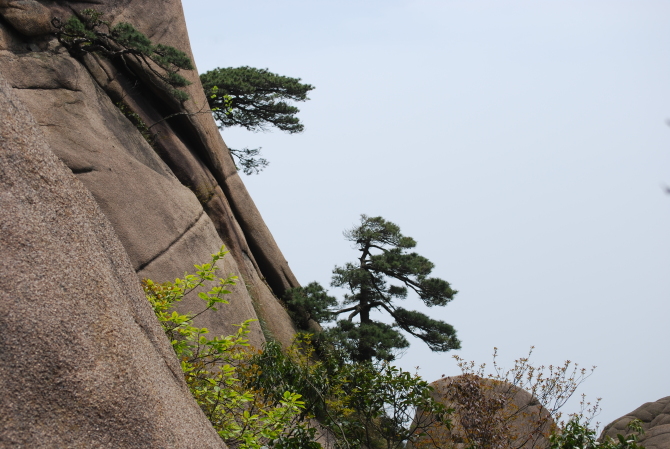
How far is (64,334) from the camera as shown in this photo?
2814 millimetres

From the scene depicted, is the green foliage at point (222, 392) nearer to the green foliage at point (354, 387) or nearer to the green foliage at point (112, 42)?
the green foliage at point (354, 387)

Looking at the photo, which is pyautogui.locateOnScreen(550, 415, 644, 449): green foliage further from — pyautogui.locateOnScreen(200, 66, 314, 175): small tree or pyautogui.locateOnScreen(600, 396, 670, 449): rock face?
pyautogui.locateOnScreen(200, 66, 314, 175): small tree

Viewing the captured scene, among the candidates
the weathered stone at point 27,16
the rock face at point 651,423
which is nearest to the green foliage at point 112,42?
the weathered stone at point 27,16

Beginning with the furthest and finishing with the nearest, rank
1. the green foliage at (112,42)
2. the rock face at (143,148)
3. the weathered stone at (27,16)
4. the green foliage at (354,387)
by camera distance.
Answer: the green foliage at (112,42)
the weathered stone at (27,16)
the rock face at (143,148)
the green foliage at (354,387)

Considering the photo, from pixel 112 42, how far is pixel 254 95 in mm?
5378

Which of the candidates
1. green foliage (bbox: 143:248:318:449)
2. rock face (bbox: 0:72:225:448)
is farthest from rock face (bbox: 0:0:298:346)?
rock face (bbox: 0:72:225:448)

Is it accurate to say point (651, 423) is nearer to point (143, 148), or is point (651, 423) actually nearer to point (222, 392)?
point (222, 392)

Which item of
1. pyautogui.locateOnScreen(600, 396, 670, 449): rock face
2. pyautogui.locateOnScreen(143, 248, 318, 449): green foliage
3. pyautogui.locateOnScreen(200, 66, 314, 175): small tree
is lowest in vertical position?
pyautogui.locateOnScreen(143, 248, 318, 449): green foliage

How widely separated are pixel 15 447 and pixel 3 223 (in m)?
1.11

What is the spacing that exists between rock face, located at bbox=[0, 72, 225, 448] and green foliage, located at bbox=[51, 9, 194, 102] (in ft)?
23.5

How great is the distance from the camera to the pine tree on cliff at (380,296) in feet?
44.0

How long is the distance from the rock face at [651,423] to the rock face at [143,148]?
7.55m

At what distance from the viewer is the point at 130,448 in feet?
9.35

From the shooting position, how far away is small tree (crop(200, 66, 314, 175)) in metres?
15.4
